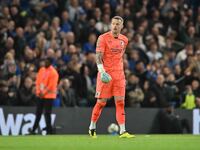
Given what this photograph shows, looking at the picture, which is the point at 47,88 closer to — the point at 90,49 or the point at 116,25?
the point at 90,49

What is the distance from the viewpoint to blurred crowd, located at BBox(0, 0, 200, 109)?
2325 centimetres

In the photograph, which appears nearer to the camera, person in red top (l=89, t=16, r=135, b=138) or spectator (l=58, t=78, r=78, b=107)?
person in red top (l=89, t=16, r=135, b=138)

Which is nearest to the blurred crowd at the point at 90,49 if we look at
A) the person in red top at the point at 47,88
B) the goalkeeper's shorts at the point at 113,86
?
the person in red top at the point at 47,88

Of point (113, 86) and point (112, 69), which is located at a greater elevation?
point (112, 69)

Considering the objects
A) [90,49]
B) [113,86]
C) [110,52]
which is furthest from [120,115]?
[90,49]

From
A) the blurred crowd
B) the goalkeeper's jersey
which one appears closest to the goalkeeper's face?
the goalkeeper's jersey

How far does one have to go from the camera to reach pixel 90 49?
84.2 ft

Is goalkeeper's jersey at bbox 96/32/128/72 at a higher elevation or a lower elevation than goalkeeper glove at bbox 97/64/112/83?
higher

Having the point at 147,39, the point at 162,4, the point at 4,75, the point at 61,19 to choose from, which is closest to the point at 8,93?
the point at 4,75

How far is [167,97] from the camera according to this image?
82.6 feet

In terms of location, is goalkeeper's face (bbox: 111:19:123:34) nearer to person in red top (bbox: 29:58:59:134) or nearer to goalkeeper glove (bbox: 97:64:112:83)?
goalkeeper glove (bbox: 97:64:112:83)

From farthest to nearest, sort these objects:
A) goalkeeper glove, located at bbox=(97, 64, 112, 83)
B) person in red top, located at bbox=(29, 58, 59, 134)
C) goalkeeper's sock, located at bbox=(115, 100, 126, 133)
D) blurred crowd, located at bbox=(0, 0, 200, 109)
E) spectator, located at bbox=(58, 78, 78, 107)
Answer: blurred crowd, located at bbox=(0, 0, 200, 109) → spectator, located at bbox=(58, 78, 78, 107) → person in red top, located at bbox=(29, 58, 59, 134) → goalkeeper's sock, located at bbox=(115, 100, 126, 133) → goalkeeper glove, located at bbox=(97, 64, 112, 83)

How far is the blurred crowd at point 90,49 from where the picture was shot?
23.2 metres

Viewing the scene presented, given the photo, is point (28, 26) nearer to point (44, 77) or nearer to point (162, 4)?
point (44, 77)
